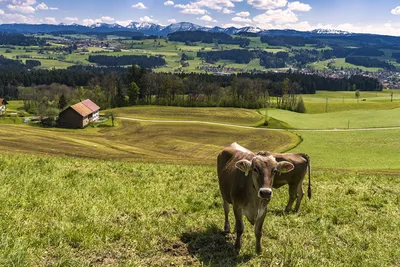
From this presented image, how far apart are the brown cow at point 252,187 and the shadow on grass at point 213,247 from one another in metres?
0.40

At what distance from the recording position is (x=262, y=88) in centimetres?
16000

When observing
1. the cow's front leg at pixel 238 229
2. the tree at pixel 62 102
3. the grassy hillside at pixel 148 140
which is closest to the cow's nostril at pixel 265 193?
the cow's front leg at pixel 238 229

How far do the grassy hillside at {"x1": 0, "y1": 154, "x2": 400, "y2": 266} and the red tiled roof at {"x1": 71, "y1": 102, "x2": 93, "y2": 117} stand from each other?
8663cm

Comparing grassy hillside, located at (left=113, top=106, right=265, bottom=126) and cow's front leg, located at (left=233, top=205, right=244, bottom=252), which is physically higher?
cow's front leg, located at (left=233, top=205, right=244, bottom=252)

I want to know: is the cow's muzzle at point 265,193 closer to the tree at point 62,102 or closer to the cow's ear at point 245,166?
the cow's ear at point 245,166

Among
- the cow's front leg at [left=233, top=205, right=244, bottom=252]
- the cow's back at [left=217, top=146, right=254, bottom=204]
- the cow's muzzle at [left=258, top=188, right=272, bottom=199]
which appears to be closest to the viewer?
the cow's muzzle at [left=258, top=188, right=272, bottom=199]

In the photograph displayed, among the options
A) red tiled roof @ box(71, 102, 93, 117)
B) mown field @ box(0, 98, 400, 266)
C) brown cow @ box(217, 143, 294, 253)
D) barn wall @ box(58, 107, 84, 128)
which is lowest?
barn wall @ box(58, 107, 84, 128)

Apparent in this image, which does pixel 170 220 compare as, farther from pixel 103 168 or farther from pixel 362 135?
pixel 362 135

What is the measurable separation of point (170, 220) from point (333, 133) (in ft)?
280

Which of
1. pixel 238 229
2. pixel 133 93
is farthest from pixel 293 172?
pixel 133 93

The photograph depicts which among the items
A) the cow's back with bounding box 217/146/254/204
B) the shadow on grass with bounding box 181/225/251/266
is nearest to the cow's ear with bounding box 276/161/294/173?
the cow's back with bounding box 217/146/254/204

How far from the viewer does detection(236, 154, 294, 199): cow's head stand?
341 inches

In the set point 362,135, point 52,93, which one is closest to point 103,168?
point 362,135

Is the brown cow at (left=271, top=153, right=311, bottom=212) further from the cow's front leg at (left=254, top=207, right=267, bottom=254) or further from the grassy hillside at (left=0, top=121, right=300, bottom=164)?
the grassy hillside at (left=0, top=121, right=300, bottom=164)
